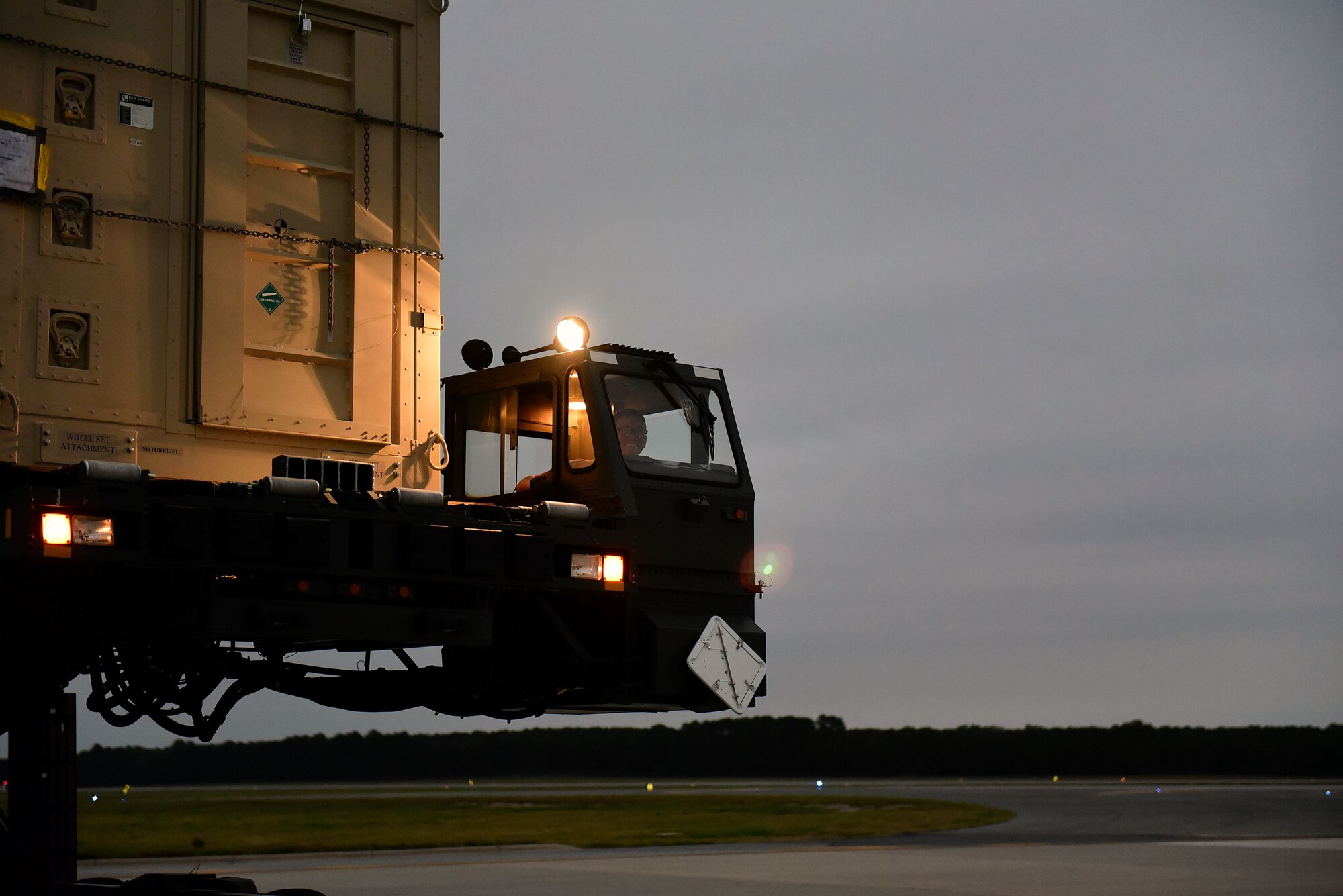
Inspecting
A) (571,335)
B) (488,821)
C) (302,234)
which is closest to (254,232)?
(302,234)

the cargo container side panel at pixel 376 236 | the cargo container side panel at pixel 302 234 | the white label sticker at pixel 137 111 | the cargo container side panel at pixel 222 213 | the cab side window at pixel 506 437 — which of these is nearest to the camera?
the white label sticker at pixel 137 111

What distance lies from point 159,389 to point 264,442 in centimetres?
60

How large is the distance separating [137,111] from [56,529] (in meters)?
2.38

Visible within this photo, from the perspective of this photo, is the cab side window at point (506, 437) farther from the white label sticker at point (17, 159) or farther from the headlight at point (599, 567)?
the white label sticker at point (17, 159)

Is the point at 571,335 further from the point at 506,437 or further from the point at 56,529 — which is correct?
the point at 56,529

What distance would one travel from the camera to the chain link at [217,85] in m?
7.15

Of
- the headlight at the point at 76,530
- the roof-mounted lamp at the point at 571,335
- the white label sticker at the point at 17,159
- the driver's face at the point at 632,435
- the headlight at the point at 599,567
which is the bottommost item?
the headlight at the point at 599,567

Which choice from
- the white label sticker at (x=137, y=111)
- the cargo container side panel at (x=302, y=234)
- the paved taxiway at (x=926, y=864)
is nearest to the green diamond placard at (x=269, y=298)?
the cargo container side panel at (x=302, y=234)

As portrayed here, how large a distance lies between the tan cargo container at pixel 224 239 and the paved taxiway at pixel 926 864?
11.0 m

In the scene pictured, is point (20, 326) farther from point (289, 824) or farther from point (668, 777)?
point (668, 777)

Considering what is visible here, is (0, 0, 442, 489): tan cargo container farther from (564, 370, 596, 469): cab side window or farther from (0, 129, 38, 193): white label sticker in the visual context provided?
(564, 370, 596, 469): cab side window

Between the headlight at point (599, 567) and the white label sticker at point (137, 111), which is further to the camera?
the headlight at point (599, 567)

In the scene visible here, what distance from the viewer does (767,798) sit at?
49.2 meters

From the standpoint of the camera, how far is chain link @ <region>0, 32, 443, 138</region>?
7148 millimetres
